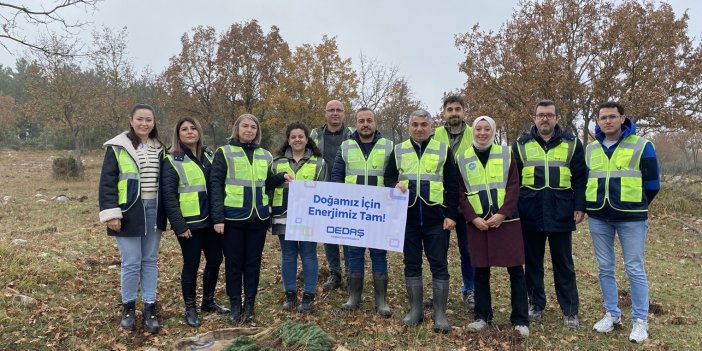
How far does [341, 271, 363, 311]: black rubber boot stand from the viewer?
572 cm

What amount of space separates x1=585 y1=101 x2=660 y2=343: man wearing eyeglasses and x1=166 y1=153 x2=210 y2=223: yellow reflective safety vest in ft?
14.1

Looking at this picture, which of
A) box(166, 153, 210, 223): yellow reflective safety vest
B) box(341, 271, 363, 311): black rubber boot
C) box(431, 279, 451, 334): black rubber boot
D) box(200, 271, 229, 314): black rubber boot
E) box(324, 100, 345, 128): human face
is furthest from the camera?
box(324, 100, 345, 128): human face

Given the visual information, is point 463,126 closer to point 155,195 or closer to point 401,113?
point 155,195

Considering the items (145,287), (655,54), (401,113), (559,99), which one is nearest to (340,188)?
(145,287)

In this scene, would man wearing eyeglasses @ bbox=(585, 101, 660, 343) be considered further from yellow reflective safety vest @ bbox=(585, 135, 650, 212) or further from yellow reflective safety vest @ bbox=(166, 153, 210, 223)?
yellow reflective safety vest @ bbox=(166, 153, 210, 223)

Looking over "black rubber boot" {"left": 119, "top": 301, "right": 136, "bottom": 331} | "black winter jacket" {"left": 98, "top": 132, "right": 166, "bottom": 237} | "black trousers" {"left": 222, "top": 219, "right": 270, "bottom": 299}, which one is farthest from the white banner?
"black rubber boot" {"left": 119, "top": 301, "right": 136, "bottom": 331}

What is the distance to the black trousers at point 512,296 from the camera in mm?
5012

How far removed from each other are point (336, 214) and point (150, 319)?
2.35 metres

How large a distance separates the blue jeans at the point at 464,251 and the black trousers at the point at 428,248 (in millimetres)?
451

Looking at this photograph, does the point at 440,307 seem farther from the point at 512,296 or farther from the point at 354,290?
the point at 354,290

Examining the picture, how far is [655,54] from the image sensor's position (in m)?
16.2

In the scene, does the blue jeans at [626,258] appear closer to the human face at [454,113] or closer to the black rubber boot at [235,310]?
the human face at [454,113]

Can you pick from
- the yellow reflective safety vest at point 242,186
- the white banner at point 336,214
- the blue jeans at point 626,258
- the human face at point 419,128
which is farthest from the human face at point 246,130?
the blue jeans at point 626,258

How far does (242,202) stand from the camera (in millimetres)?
5051
